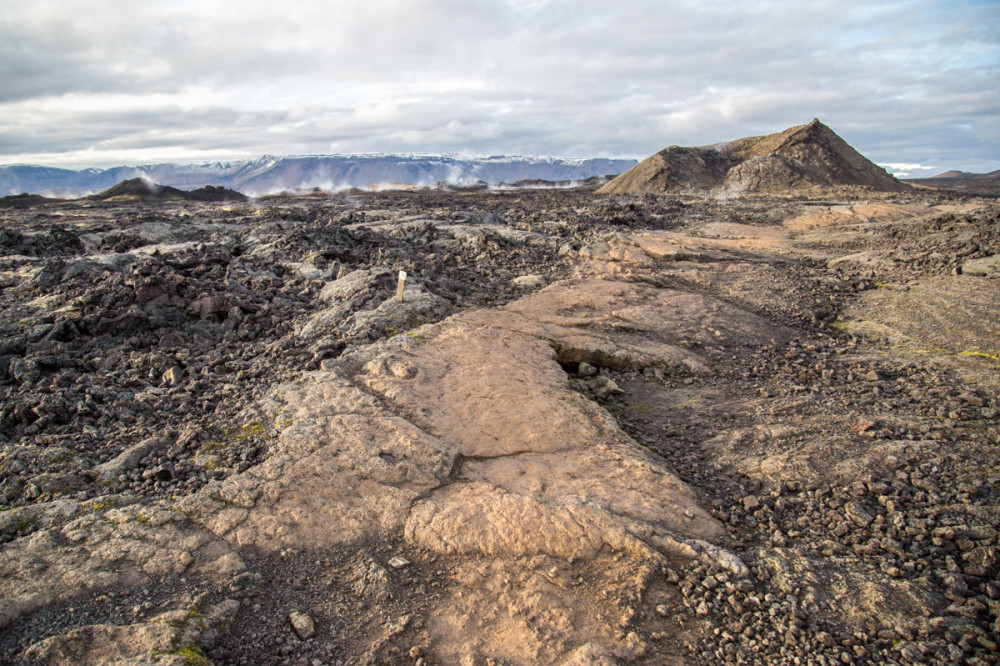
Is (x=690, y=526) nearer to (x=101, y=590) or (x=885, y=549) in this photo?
(x=885, y=549)

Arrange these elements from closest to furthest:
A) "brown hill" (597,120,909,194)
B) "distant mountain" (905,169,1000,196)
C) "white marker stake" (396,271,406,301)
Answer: "white marker stake" (396,271,406,301), "brown hill" (597,120,909,194), "distant mountain" (905,169,1000,196)

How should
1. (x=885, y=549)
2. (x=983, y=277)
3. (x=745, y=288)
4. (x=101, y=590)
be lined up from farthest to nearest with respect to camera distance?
1. (x=745, y=288)
2. (x=983, y=277)
3. (x=885, y=549)
4. (x=101, y=590)

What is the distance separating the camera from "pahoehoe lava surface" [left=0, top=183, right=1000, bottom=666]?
3.00 metres

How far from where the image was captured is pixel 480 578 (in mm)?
3346

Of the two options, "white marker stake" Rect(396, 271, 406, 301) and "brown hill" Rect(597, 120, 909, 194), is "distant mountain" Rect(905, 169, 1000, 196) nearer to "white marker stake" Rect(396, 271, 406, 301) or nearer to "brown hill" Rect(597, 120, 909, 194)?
"brown hill" Rect(597, 120, 909, 194)

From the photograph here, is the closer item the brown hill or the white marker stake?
the white marker stake

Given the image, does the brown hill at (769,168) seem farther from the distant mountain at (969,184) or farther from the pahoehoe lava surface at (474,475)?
the pahoehoe lava surface at (474,475)

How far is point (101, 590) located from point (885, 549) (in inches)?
198

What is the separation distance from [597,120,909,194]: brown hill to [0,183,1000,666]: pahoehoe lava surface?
110 ft

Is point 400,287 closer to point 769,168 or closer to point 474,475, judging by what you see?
point 474,475

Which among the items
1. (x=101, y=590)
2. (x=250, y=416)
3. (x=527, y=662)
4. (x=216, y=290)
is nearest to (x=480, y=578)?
(x=527, y=662)

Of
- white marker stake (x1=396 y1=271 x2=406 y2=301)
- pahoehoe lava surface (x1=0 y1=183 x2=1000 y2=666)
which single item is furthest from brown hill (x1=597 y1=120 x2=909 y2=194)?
white marker stake (x1=396 y1=271 x2=406 y2=301)

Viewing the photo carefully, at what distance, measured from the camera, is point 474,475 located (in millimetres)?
4250

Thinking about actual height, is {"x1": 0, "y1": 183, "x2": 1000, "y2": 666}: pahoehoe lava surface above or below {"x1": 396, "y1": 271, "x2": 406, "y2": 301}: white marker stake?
below
